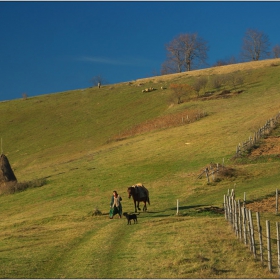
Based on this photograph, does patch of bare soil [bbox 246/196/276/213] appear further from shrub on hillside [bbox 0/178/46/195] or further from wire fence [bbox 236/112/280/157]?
shrub on hillside [bbox 0/178/46/195]

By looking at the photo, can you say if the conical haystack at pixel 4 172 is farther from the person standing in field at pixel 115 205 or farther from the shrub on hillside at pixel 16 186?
the person standing in field at pixel 115 205

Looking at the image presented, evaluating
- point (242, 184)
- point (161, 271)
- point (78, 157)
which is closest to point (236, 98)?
point (78, 157)

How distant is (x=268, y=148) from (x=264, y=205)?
20.5 meters

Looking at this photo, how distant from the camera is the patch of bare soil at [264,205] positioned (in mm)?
30959

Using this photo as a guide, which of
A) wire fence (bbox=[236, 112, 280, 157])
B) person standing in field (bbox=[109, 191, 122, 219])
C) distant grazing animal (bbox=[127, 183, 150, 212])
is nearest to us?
person standing in field (bbox=[109, 191, 122, 219])

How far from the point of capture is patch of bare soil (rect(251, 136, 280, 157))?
50.2 m

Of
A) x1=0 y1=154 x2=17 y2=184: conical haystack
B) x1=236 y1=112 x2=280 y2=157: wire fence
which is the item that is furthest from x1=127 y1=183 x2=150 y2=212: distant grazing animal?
x1=0 y1=154 x2=17 y2=184: conical haystack

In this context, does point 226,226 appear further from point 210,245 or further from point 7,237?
point 7,237

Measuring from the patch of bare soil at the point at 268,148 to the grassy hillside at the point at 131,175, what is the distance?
183cm

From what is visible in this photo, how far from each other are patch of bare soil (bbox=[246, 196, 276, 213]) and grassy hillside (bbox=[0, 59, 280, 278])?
5.59 ft

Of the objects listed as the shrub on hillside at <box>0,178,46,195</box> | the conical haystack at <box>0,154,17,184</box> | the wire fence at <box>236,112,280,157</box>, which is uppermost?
the wire fence at <box>236,112,280,157</box>

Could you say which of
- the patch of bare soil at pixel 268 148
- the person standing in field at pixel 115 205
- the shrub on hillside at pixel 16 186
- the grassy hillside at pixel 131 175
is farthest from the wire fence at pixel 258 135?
the person standing in field at pixel 115 205

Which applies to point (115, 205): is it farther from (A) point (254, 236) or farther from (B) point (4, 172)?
(B) point (4, 172)

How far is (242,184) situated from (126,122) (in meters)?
48.7
